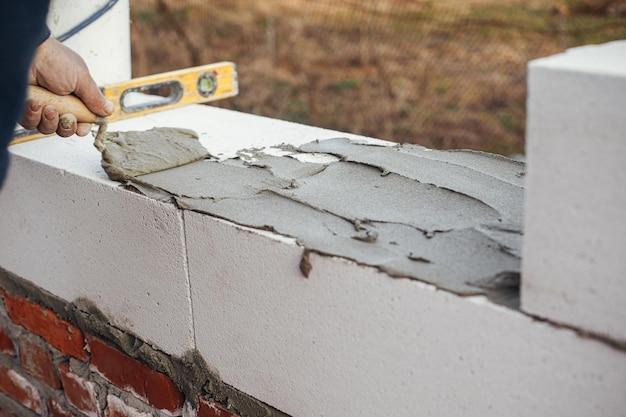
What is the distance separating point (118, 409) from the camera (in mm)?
1666

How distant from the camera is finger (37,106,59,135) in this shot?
1.46 metres

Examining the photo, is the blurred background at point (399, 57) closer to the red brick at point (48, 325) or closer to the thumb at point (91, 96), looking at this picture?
the red brick at point (48, 325)

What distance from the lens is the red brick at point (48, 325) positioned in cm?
172

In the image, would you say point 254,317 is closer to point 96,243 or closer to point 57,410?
point 96,243

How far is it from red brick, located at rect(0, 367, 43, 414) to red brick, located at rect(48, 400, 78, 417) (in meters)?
0.05

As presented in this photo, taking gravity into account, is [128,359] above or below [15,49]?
below

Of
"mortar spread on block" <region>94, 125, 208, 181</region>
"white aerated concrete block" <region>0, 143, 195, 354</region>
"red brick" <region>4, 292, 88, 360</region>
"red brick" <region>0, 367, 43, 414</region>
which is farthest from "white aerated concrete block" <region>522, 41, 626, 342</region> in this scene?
"red brick" <region>0, 367, 43, 414</region>

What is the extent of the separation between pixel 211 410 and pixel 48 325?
570 mm

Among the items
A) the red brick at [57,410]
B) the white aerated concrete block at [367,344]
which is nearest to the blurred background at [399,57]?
the red brick at [57,410]

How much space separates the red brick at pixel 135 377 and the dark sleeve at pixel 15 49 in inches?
33.2

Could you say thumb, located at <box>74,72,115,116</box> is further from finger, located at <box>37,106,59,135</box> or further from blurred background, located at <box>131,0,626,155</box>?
blurred background, located at <box>131,0,626,155</box>

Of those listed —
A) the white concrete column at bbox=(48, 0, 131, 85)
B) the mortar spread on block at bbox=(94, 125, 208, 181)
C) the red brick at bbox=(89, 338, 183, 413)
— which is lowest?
the red brick at bbox=(89, 338, 183, 413)

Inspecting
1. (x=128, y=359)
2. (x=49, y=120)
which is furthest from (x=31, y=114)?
(x=128, y=359)

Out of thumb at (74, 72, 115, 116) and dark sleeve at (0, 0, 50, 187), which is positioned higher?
dark sleeve at (0, 0, 50, 187)
